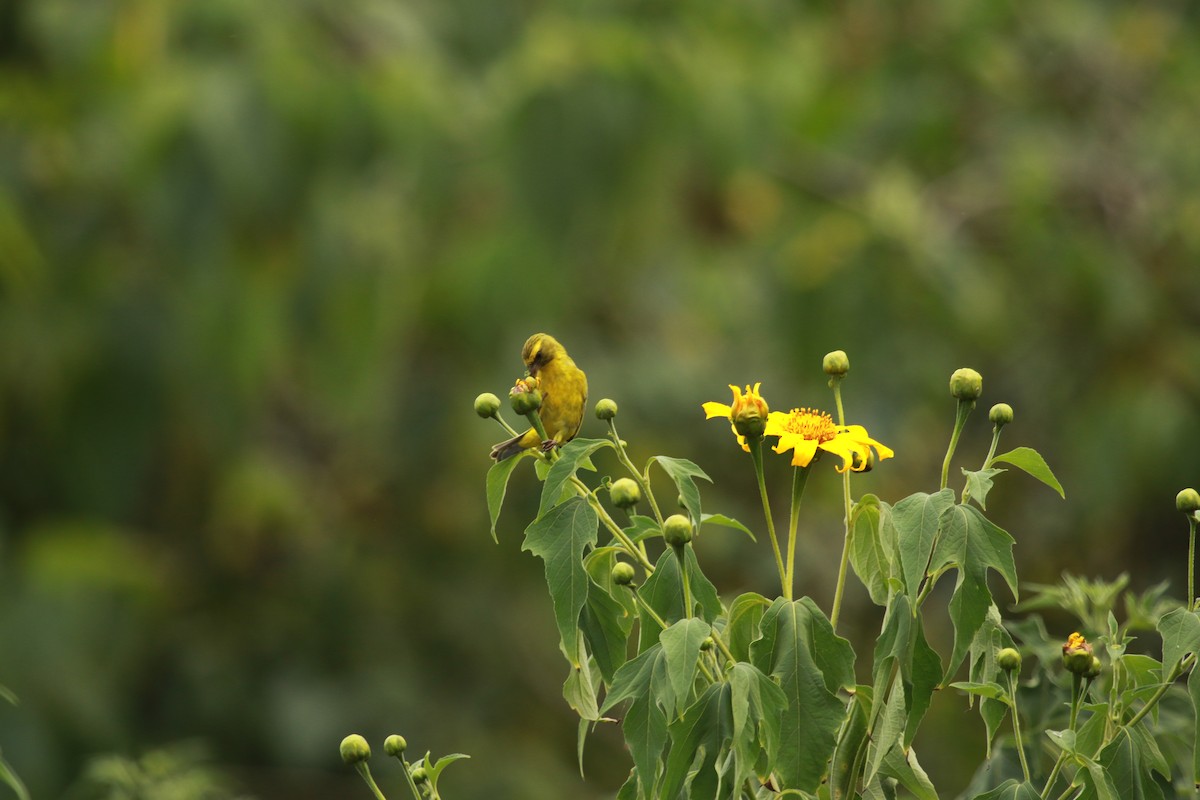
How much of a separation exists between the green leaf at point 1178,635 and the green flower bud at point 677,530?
36cm

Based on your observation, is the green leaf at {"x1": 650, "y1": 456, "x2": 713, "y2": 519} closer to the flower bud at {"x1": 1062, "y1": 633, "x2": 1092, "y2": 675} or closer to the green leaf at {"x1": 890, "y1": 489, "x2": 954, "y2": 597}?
the green leaf at {"x1": 890, "y1": 489, "x2": 954, "y2": 597}

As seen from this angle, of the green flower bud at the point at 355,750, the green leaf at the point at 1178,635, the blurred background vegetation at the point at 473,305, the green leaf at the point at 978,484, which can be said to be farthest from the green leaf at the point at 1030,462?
the blurred background vegetation at the point at 473,305

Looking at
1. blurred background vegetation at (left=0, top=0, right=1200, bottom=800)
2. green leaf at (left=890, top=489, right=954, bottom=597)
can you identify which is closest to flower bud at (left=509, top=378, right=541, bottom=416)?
green leaf at (left=890, top=489, right=954, bottom=597)

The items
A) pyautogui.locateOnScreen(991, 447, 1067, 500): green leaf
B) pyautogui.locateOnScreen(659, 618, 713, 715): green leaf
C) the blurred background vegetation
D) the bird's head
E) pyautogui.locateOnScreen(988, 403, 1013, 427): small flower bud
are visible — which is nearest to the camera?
pyautogui.locateOnScreen(659, 618, 713, 715): green leaf

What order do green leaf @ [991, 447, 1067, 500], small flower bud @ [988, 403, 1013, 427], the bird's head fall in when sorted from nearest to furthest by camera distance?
green leaf @ [991, 447, 1067, 500], small flower bud @ [988, 403, 1013, 427], the bird's head

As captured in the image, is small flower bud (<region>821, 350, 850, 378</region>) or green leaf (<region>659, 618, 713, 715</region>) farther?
small flower bud (<region>821, 350, 850, 378</region>)

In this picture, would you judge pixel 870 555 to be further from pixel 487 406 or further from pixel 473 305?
pixel 473 305

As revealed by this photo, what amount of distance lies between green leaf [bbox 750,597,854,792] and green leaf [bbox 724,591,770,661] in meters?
0.07

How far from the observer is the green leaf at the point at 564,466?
1.23 m

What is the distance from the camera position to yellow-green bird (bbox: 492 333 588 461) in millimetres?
1724

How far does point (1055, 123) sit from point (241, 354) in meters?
3.78

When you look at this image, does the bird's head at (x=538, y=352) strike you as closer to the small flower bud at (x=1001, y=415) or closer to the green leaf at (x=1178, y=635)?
the small flower bud at (x=1001, y=415)

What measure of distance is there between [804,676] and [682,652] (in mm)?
130

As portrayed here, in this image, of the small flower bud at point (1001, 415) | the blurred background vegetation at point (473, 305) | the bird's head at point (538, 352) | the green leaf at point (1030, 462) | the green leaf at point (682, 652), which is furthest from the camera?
the blurred background vegetation at point (473, 305)
